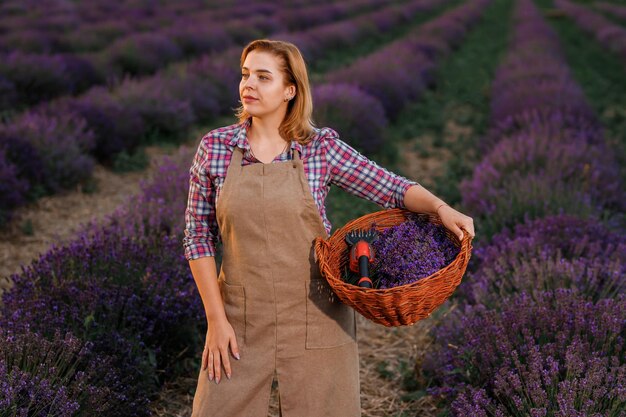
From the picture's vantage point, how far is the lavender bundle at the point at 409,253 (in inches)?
72.3

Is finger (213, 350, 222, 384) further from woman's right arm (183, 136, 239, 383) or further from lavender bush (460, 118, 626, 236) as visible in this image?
lavender bush (460, 118, 626, 236)

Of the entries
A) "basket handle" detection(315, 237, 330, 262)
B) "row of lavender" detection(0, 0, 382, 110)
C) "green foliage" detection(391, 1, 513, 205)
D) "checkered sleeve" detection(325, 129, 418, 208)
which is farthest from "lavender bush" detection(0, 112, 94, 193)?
"basket handle" detection(315, 237, 330, 262)

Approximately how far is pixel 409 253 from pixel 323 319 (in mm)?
334

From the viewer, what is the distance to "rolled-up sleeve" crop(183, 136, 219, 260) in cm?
194

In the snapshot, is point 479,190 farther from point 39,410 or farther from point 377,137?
point 39,410

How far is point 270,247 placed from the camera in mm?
1876

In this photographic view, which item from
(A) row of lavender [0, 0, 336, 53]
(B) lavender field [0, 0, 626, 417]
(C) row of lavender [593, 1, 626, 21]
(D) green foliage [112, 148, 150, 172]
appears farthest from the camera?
(C) row of lavender [593, 1, 626, 21]

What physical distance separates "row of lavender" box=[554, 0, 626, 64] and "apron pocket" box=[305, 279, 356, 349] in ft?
45.6

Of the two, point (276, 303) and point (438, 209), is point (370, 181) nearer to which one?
point (438, 209)

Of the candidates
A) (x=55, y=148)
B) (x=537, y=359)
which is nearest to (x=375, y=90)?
(x=55, y=148)

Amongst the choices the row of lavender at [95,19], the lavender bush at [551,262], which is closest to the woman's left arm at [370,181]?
the lavender bush at [551,262]

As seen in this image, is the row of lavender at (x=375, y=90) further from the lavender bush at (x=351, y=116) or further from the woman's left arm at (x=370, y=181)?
the woman's left arm at (x=370, y=181)

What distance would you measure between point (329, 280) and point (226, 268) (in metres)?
0.38

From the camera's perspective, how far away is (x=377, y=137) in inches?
283
